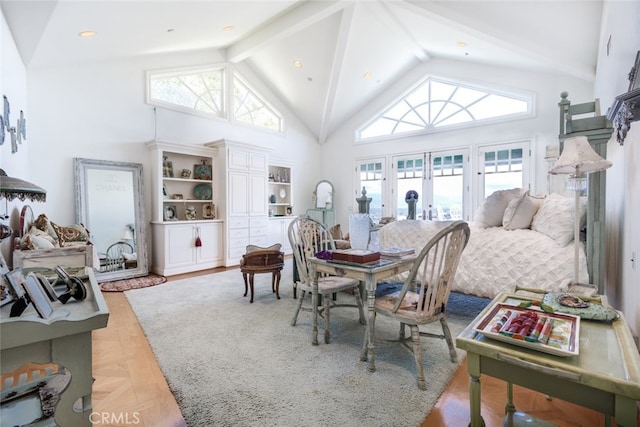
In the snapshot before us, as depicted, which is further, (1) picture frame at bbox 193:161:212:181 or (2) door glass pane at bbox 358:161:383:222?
(2) door glass pane at bbox 358:161:383:222

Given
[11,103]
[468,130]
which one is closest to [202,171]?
[11,103]

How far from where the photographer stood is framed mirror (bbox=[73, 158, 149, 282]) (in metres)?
4.32

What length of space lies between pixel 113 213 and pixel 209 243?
1490 millimetres

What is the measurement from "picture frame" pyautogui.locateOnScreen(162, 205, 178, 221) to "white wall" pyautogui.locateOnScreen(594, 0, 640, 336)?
213 inches

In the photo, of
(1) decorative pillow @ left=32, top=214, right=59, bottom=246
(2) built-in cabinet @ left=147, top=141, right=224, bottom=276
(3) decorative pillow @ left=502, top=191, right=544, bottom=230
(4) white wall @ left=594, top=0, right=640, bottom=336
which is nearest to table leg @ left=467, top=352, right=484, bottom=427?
(4) white wall @ left=594, top=0, right=640, bottom=336

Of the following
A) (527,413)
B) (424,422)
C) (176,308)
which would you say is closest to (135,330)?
(176,308)

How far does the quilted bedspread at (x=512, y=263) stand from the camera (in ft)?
8.27

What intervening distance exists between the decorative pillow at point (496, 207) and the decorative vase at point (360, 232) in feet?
4.75

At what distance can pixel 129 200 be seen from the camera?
15.3 ft

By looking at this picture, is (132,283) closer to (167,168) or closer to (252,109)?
(167,168)

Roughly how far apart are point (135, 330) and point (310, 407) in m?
1.94

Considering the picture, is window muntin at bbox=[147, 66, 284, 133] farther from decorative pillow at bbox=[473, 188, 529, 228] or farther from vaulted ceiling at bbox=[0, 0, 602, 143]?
decorative pillow at bbox=[473, 188, 529, 228]

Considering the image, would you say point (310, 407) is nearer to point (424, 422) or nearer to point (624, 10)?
point (424, 422)

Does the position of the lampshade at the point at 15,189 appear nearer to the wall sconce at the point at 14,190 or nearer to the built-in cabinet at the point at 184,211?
the wall sconce at the point at 14,190
